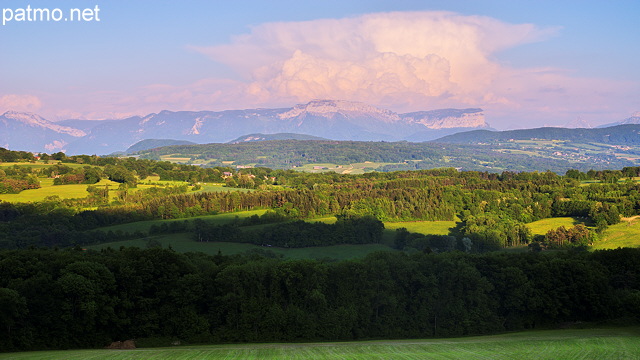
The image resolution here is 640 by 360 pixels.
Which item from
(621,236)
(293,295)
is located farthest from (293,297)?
(621,236)

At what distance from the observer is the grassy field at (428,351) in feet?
91.6

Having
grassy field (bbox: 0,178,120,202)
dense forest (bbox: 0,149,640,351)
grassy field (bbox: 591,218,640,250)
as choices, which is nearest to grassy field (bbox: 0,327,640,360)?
dense forest (bbox: 0,149,640,351)

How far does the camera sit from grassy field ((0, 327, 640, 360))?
91.6ft

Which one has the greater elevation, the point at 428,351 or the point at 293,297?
the point at 293,297

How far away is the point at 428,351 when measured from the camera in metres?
30.3

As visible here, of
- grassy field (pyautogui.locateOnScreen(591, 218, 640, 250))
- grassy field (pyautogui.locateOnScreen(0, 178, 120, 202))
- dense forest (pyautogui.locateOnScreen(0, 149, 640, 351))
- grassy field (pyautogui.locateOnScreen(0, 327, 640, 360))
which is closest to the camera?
grassy field (pyautogui.locateOnScreen(0, 327, 640, 360))

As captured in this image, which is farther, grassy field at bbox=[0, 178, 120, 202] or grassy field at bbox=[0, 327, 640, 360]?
grassy field at bbox=[0, 178, 120, 202]

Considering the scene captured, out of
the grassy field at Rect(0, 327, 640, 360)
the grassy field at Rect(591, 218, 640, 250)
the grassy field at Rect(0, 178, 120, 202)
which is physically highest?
the grassy field at Rect(0, 178, 120, 202)

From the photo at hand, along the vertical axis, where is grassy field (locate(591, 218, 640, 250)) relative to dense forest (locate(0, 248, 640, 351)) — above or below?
below

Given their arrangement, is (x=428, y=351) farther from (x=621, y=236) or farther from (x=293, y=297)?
(x=621, y=236)

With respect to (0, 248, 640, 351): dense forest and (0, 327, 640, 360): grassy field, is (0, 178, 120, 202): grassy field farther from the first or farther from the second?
(0, 327, 640, 360): grassy field

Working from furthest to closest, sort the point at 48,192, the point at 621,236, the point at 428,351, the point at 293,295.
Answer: the point at 48,192
the point at 621,236
the point at 293,295
the point at 428,351

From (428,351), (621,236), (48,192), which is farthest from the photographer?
(48,192)

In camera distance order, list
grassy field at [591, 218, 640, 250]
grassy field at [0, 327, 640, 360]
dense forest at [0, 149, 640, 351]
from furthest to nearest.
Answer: grassy field at [591, 218, 640, 250]
dense forest at [0, 149, 640, 351]
grassy field at [0, 327, 640, 360]
